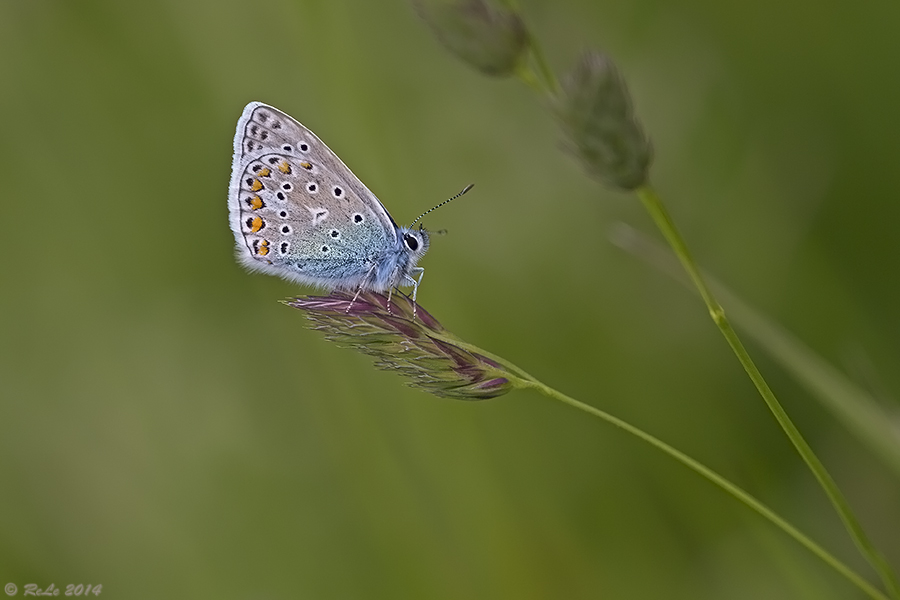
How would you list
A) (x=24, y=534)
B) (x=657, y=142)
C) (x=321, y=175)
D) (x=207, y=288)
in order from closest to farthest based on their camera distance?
(x=321, y=175) < (x=24, y=534) < (x=657, y=142) < (x=207, y=288)

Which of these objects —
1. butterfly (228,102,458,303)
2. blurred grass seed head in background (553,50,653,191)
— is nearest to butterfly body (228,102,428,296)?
butterfly (228,102,458,303)

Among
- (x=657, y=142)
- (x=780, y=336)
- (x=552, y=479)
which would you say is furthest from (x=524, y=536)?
(x=657, y=142)

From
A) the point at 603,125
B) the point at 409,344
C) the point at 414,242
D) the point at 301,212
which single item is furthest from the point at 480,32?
the point at 301,212

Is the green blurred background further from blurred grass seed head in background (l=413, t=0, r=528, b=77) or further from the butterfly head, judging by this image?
blurred grass seed head in background (l=413, t=0, r=528, b=77)

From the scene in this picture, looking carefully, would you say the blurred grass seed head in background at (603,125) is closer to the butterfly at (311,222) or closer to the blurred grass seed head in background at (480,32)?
the blurred grass seed head in background at (480,32)

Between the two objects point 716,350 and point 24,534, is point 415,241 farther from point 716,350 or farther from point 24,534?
point 24,534

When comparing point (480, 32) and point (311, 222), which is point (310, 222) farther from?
point (480, 32)

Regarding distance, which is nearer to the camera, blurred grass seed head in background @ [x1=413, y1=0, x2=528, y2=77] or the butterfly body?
blurred grass seed head in background @ [x1=413, y1=0, x2=528, y2=77]

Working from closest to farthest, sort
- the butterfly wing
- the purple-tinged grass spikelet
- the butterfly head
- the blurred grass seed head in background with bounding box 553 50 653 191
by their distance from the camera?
the blurred grass seed head in background with bounding box 553 50 653 191 → the purple-tinged grass spikelet → the butterfly wing → the butterfly head
